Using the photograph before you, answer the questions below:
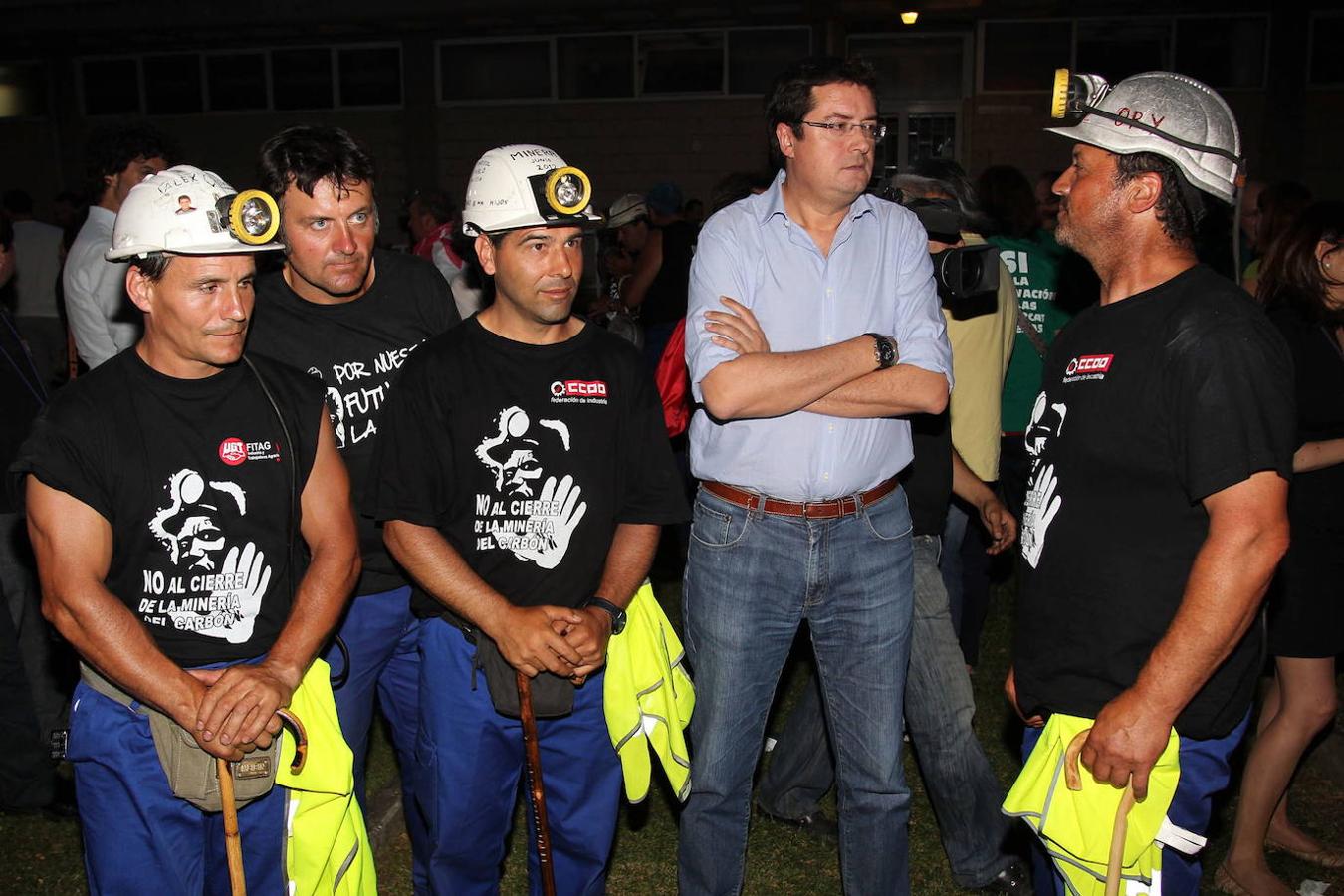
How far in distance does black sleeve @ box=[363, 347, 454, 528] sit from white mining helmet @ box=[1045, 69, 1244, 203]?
1.77 metres

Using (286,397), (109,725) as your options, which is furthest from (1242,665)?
(109,725)

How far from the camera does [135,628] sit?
2660 millimetres

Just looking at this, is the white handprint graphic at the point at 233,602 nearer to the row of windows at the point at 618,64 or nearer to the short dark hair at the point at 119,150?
the short dark hair at the point at 119,150

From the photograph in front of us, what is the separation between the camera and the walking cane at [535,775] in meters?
3.11

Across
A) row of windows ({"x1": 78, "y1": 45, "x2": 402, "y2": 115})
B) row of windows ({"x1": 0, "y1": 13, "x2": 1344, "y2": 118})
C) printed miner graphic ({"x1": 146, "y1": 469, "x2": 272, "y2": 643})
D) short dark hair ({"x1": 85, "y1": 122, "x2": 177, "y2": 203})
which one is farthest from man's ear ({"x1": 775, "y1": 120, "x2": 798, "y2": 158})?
row of windows ({"x1": 78, "y1": 45, "x2": 402, "y2": 115})

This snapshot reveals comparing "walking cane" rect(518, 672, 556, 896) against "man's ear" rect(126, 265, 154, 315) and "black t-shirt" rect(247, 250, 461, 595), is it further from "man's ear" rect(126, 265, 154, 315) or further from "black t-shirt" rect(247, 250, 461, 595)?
"man's ear" rect(126, 265, 154, 315)

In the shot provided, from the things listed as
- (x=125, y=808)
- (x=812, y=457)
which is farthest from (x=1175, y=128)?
(x=125, y=808)

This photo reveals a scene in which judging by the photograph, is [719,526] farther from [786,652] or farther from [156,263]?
[156,263]

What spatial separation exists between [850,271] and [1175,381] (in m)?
1.13

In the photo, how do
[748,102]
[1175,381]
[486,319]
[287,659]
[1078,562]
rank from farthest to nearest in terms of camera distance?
1. [748,102]
2. [486,319]
3. [287,659]
4. [1078,562]
5. [1175,381]

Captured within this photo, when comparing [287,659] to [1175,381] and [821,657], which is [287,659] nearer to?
[821,657]

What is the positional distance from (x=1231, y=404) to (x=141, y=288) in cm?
252

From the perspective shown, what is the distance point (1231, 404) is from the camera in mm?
2309

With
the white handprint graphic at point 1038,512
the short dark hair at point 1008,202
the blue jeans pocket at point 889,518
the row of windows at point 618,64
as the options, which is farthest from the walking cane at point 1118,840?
the row of windows at point 618,64
